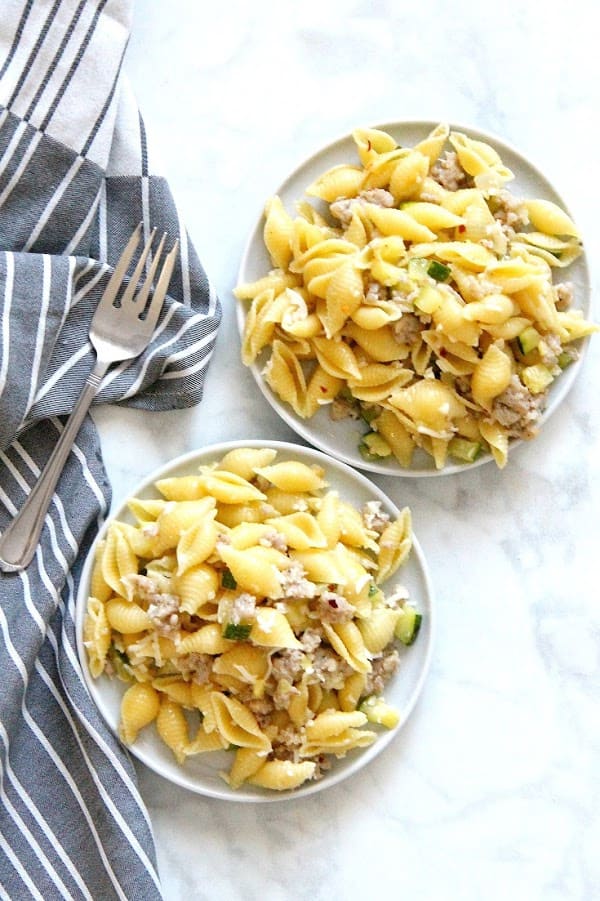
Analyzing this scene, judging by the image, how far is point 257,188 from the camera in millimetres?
1828

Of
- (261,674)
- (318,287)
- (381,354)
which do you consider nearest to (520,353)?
(381,354)

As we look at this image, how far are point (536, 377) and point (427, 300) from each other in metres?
0.22

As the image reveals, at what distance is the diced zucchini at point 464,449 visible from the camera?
167 centimetres

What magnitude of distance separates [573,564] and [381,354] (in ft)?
1.70

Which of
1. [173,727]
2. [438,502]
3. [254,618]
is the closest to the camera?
[254,618]

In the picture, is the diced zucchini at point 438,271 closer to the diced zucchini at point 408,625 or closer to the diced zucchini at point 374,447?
the diced zucchini at point 374,447

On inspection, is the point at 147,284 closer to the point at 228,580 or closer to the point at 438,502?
the point at 228,580

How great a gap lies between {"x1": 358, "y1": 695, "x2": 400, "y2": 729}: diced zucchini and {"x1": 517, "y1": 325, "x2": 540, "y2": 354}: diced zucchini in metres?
0.60

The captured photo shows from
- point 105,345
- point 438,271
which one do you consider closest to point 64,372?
point 105,345

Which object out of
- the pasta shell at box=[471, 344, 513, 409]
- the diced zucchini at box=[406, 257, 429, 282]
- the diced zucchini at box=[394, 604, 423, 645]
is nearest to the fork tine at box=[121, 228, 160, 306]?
the diced zucchini at box=[406, 257, 429, 282]

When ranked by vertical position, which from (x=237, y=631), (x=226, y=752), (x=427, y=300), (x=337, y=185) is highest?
(x=337, y=185)

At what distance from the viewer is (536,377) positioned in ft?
5.41

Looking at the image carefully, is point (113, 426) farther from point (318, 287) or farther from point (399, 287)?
point (399, 287)

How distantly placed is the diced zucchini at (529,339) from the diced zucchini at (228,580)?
0.57 metres
